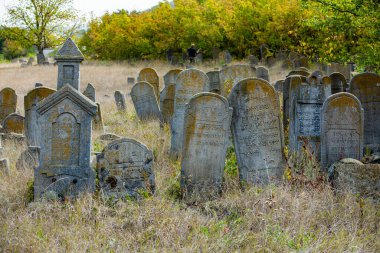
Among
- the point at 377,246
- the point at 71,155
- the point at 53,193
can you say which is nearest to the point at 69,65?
the point at 71,155

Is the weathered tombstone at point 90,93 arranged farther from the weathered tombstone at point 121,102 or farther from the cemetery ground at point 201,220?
the cemetery ground at point 201,220

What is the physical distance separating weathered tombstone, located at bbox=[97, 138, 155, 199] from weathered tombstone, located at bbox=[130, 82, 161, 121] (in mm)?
6290

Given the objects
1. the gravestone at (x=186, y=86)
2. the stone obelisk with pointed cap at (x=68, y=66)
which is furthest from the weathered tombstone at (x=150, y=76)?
the stone obelisk with pointed cap at (x=68, y=66)

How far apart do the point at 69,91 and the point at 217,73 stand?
28.4 feet

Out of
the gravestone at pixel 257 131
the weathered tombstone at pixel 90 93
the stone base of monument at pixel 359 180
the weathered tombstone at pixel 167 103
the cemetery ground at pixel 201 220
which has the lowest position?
the cemetery ground at pixel 201 220

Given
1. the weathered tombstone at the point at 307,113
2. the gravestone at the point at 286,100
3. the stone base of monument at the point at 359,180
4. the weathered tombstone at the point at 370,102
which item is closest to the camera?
the stone base of monument at the point at 359,180

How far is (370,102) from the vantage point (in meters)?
9.43

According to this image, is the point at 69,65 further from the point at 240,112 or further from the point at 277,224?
the point at 277,224

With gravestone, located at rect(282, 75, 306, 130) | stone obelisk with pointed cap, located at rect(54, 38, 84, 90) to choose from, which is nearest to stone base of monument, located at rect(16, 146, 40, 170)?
stone obelisk with pointed cap, located at rect(54, 38, 84, 90)

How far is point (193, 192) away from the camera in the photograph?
6.61 metres

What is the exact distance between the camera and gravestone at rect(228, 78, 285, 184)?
6.93 meters

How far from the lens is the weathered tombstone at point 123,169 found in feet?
20.8

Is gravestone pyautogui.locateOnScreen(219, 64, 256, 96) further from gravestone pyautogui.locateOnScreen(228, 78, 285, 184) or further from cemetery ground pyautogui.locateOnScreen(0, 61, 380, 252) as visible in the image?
cemetery ground pyautogui.locateOnScreen(0, 61, 380, 252)

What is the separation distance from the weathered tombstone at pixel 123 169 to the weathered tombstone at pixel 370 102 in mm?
5072
